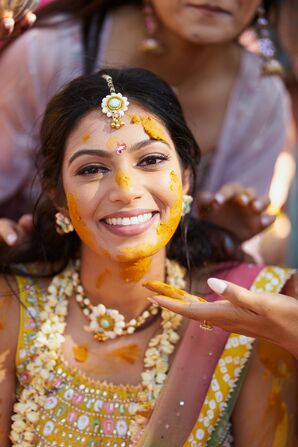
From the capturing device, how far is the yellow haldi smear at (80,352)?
2262 millimetres

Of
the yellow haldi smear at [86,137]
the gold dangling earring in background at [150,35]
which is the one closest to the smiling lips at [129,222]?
the yellow haldi smear at [86,137]

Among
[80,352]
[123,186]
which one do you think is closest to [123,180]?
[123,186]

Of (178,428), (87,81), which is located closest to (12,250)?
(87,81)

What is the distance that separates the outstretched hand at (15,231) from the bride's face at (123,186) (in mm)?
331

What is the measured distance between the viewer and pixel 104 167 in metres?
2.12

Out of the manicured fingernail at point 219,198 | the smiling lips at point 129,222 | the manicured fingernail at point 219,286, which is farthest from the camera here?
the manicured fingernail at point 219,198

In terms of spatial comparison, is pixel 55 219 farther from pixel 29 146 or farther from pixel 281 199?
pixel 281 199

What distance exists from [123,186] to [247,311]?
1.45 ft

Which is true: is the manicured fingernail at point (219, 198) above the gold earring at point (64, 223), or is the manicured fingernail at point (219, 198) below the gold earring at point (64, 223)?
below

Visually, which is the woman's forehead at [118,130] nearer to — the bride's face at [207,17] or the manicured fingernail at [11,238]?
the manicured fingernail at [11,238]

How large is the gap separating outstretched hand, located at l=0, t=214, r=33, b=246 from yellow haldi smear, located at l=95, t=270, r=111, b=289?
0.98 feet

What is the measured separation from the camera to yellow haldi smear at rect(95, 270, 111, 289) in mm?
2253

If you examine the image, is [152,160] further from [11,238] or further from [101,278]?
[11,238]

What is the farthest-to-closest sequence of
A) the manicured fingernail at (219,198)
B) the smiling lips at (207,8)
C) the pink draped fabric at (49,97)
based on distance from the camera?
the pink draped fabric at (49,97) < the smiling lips at (207,8) < the manicured fingernail at (219,198)
